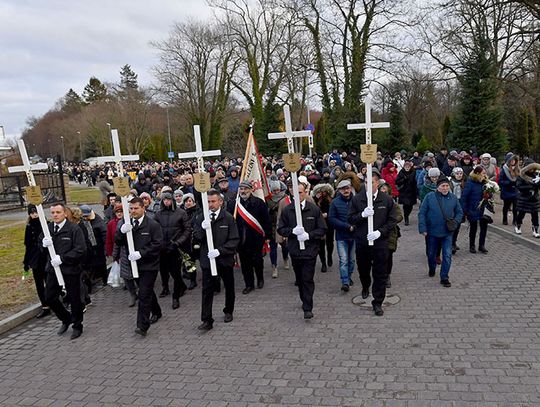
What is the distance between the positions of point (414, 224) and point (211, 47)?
3466 cm

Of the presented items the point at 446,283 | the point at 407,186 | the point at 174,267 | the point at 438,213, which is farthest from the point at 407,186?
the point at 174,267

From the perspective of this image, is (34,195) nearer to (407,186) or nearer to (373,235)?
(373,235)

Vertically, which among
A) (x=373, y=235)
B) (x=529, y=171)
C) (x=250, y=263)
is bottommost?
(x=250, y=263)

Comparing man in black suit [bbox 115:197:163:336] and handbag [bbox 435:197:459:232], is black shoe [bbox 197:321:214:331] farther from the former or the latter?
handbag [bbox 435:197:459:232]

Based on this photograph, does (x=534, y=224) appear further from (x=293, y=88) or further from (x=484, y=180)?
(x=293, y=88)

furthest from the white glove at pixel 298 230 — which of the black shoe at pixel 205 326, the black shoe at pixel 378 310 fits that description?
the black shoe at pixel 205 326

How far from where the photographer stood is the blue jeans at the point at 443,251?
6945 mm

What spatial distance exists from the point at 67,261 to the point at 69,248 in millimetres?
176

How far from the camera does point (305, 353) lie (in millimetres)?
5008

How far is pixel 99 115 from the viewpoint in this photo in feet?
164

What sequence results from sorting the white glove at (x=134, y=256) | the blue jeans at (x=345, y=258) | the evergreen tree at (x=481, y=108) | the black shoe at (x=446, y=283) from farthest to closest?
the evergreen tree at (x=481, y=108)
the blue jeans at (x=345, y=258)
the black shoe at (x=446, y=283)
the white glove at (x=134, y=256)

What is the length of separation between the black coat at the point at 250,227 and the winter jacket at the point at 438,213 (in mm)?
2628

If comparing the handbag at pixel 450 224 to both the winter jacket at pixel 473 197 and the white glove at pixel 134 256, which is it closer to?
the winter jacket at pixel 473 197

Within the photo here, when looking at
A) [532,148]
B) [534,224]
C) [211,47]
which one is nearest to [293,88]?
[211,47]
